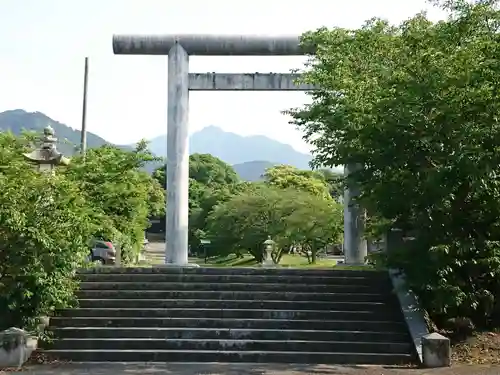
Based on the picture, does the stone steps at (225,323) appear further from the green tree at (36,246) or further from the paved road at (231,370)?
the paved road at (231,370)

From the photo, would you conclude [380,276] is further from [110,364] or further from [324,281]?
[110,364]

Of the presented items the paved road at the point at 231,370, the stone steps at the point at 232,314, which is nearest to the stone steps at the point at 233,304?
the stone steps at the point at 232,314

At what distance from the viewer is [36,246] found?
10539 millimetres

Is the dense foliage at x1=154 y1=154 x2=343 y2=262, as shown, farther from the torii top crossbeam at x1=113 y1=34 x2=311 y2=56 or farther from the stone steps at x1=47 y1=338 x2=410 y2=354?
the stone steps at x1=47 y1=338 x2=410 y2=354

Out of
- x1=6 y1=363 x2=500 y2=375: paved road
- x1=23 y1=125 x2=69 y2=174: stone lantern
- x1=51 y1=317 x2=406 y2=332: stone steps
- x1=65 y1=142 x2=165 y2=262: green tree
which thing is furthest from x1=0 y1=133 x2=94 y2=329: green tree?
x1=65 y1=142 x2=165 y2=262: green tree

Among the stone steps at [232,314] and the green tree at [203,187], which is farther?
the green tree at [203,187]

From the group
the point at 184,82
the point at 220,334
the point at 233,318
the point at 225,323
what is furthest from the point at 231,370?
the point at 184,82

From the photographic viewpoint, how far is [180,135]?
17.1 meters

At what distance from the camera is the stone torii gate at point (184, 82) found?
17016mm

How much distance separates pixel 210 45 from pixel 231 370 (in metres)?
10.3

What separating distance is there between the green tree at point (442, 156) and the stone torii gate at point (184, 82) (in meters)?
5.94

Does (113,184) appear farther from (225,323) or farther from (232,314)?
(225,323)

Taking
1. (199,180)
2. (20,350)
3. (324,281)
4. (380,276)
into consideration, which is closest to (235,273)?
(324,281)

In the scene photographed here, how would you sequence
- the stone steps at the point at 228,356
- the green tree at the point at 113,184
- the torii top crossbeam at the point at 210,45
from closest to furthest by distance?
the stone steps at the point at 228,356
the green tree at the point at 113,184
the torii top crossbeam at the point at 210,45
